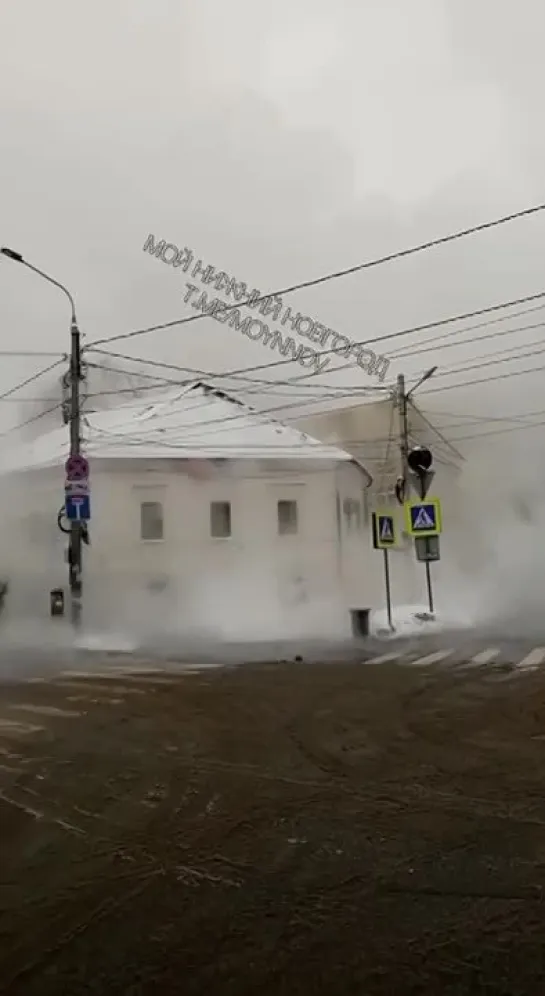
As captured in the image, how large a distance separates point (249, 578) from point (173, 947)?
1167 inches

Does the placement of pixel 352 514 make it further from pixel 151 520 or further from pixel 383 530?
pixel 383 530

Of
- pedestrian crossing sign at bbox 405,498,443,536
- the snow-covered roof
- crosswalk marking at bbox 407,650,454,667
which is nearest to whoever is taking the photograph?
crosswalk marking at bbox 407,650,454,667

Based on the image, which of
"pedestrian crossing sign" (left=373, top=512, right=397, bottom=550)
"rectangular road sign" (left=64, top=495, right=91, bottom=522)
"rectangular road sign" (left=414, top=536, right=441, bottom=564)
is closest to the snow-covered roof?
"pedestrian crossing sign" (left=373, top=512, right=397, bottom=550)

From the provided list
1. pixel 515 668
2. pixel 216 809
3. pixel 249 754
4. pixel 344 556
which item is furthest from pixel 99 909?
pixel 344 556

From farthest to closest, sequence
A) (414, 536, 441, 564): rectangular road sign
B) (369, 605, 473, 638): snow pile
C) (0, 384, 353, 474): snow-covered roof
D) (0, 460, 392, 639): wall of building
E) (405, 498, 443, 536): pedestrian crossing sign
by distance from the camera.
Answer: (0, 384, 353, 474): snow-covered roof → (0, 460, 392, 639): wall of building → (369, 605, 473, 638): snow pile → (414, 536, 441, 564): rectangular road sign → (405, 498, 443, 536): pedestrian crossing sign

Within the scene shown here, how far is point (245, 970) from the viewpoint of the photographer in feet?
11.0

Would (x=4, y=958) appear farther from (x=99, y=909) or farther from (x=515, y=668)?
(x=515, y=668)

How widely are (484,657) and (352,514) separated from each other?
20.9m

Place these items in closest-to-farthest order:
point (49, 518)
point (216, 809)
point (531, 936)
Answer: point (531, 936) → point (216, 809) → point (49, 518)

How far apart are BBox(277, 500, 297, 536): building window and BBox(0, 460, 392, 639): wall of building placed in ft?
0.60

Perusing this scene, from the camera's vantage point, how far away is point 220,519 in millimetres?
33656

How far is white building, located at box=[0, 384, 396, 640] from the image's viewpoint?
107ft

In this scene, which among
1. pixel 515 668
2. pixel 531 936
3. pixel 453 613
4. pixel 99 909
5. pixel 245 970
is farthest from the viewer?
Result: pixel 453 613

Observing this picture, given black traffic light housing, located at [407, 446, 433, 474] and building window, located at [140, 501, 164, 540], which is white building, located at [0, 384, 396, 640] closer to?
building window, located at [140, 501, 164, 540]
